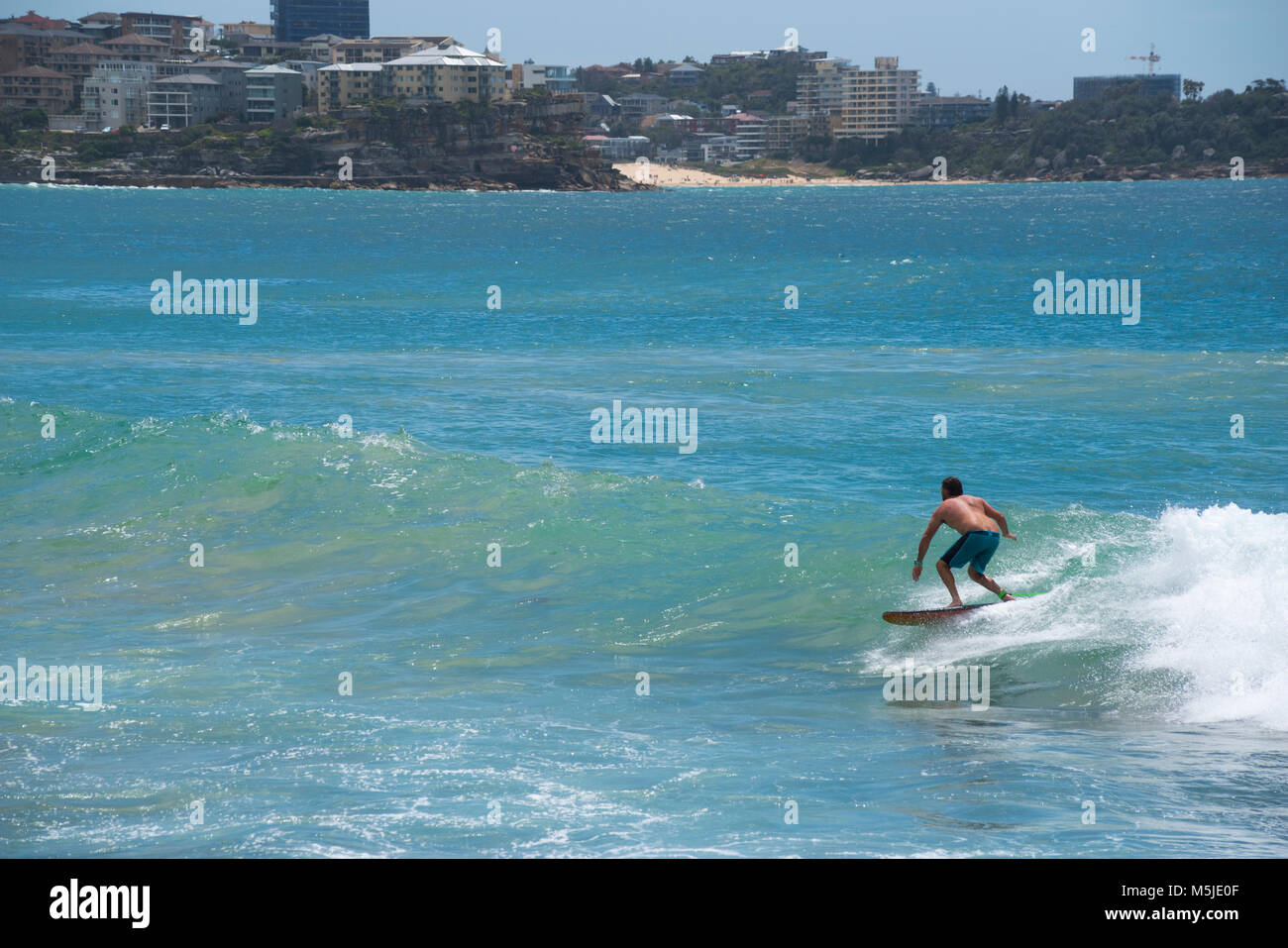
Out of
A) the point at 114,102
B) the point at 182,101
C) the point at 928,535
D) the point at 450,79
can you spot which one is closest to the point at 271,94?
the point at 182,101

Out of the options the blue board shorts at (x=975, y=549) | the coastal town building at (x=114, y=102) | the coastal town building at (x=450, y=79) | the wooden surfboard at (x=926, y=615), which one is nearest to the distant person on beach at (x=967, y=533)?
the blue board shorts at (x=975, y=549)

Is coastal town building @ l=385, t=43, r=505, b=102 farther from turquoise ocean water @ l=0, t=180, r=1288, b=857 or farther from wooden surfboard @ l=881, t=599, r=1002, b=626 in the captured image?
wooden surfboard @ l=881, t=599, r=1002, b=626

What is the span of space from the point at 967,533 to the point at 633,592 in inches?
153

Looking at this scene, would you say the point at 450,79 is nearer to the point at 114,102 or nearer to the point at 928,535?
the point at 114,102

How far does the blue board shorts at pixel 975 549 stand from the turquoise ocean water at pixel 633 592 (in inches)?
21.5

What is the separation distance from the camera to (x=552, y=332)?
4012 centimetres

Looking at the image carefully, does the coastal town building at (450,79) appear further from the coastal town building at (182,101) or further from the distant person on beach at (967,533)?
the distant person on beach at (967,533)

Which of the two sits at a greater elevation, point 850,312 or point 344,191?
point 344,191

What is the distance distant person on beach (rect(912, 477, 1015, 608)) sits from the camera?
1259cm

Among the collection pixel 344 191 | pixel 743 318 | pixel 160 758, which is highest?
pixel 344 191

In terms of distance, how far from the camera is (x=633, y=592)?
14.6 metres
